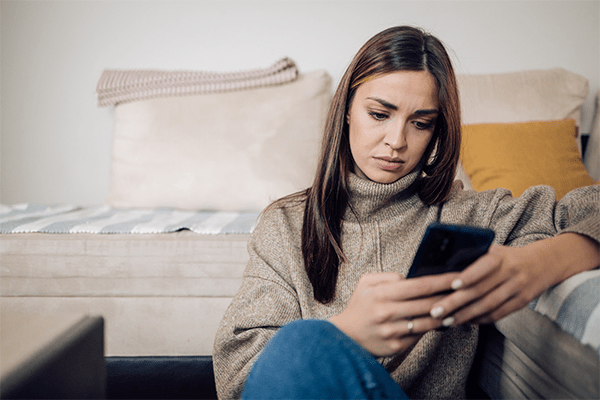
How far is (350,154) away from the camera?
75 cm

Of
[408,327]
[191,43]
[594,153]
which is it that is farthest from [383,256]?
[191,43]

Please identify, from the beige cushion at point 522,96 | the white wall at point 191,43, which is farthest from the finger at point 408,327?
the white wall at point 191,43

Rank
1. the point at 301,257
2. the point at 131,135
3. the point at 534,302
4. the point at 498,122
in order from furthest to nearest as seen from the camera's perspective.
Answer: the point at 131,135 → the point at 498,122 → the point at 301,257 → the point at 534,302

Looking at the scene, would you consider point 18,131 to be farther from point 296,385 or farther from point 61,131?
point 296,385

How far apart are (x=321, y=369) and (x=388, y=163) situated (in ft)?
1.23

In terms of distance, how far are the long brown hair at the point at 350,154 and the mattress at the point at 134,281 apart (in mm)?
393

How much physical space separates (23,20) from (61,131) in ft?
1.60

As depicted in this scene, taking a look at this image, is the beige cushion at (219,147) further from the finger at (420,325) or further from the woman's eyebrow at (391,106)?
the finger at (420,325)

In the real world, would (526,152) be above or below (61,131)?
above

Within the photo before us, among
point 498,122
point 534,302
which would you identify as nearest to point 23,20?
point 498,122

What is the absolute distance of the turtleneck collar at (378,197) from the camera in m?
0.68

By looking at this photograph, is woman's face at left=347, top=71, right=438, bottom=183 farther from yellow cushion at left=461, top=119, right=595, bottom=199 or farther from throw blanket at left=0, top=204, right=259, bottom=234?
yellow cushion at left=461, top=119, right=595, bottom=199

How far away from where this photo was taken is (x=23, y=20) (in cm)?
169

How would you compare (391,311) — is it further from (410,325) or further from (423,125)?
(423,125)
